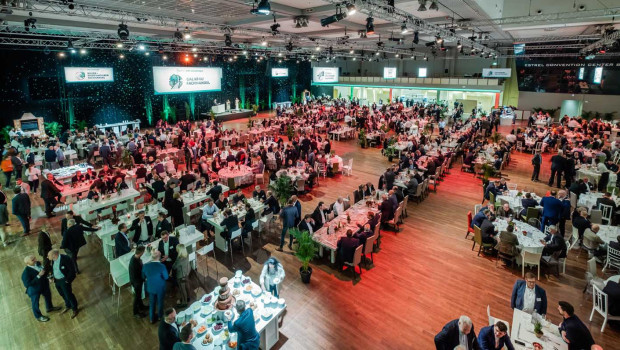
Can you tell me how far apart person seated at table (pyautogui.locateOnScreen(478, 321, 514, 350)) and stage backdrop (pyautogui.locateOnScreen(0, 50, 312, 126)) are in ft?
71.5

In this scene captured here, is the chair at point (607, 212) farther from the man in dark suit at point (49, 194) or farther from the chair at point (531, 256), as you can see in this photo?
the man in dark suit at point (49, 194)

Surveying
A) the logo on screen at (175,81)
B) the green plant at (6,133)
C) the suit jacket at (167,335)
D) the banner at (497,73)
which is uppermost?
the banner at (497,73)

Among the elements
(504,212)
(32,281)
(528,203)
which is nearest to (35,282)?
(32,281)

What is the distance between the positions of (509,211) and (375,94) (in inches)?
1188

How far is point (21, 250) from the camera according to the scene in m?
7.64

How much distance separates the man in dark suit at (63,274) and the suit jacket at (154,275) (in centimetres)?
130

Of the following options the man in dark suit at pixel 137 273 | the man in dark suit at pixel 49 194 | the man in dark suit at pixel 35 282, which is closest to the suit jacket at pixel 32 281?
Answer: the man in dark suit at pixel 35 282

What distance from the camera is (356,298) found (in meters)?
6.09

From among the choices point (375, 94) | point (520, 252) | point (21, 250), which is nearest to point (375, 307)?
point (520, 252)

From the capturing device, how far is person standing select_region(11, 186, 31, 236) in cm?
784

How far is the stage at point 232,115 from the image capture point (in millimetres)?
25750

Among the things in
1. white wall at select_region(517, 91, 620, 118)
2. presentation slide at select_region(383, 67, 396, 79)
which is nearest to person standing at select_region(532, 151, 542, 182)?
white wall at select_region(517, 91, 620, 118)

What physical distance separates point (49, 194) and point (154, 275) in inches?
240

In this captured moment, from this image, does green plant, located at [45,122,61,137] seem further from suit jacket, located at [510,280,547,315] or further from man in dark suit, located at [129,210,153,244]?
suit jacket, located at [510,280,547,315]
